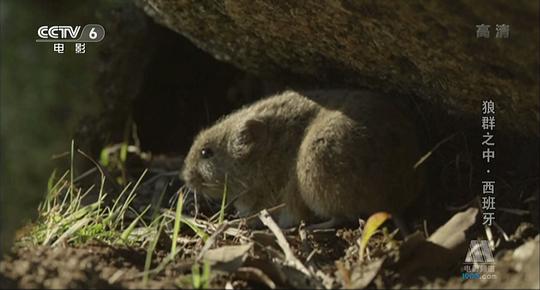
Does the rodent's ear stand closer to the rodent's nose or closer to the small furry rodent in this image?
the small furry rodent

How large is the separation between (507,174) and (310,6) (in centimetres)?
140

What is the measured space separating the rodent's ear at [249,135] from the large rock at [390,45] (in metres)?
0.50

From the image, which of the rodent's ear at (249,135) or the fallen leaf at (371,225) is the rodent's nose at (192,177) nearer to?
the rodent's ear at (249,135)

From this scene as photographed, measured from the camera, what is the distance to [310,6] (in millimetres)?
4398

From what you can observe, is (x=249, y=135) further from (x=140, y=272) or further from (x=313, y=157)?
(x=140, y=272)

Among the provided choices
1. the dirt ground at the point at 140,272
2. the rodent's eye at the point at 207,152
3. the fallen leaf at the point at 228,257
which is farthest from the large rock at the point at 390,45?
the fallen leaf at the point at 228,257

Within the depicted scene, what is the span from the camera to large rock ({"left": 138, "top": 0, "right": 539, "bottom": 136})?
3.66 metres

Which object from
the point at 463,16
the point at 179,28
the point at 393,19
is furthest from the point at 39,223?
the point at 463,16

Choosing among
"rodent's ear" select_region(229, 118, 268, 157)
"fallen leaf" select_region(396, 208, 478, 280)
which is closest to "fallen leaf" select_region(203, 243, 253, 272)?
"fallen leaf" select_region(396, 208, 478, 280)

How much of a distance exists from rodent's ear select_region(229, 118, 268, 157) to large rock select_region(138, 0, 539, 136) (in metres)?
0.50

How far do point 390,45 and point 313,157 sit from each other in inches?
28.5

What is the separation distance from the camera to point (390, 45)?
4.37m

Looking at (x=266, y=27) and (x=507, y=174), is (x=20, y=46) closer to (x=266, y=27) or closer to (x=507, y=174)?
(x=266, y=27)

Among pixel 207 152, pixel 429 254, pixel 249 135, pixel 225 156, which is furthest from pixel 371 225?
pixel 207 152
